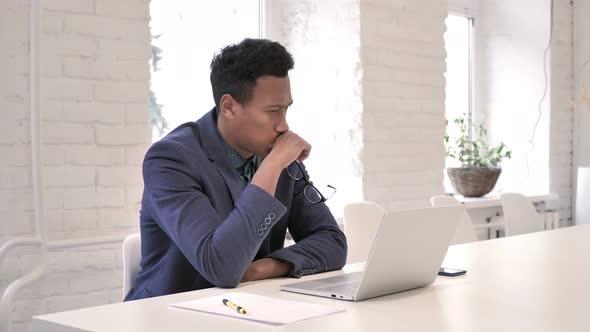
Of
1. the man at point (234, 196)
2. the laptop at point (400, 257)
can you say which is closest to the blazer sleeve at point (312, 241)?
the man at point (234, 196)

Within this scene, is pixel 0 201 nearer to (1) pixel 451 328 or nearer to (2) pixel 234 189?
(2) pixel 234 189

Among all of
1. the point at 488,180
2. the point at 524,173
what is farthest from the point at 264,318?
the point at 524,173

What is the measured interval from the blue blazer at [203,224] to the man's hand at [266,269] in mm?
19

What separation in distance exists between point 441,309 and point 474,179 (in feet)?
10.8

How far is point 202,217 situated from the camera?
5.99 ft

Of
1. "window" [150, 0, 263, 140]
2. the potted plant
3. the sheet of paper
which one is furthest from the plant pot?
the sheet of paper

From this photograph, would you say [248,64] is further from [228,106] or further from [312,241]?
[312,241]

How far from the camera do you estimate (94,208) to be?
268cm

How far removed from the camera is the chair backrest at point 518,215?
365cm

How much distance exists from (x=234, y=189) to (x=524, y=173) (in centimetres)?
365

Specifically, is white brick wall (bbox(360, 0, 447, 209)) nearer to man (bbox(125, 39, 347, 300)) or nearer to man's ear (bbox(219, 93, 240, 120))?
man (bbox(125, 39, 347, 300))

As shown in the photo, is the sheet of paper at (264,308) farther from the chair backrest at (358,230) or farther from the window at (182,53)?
the window at (182,53)

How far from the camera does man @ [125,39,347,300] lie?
1.80 m

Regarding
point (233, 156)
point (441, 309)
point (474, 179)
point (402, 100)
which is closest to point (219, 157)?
point (233, 156)
